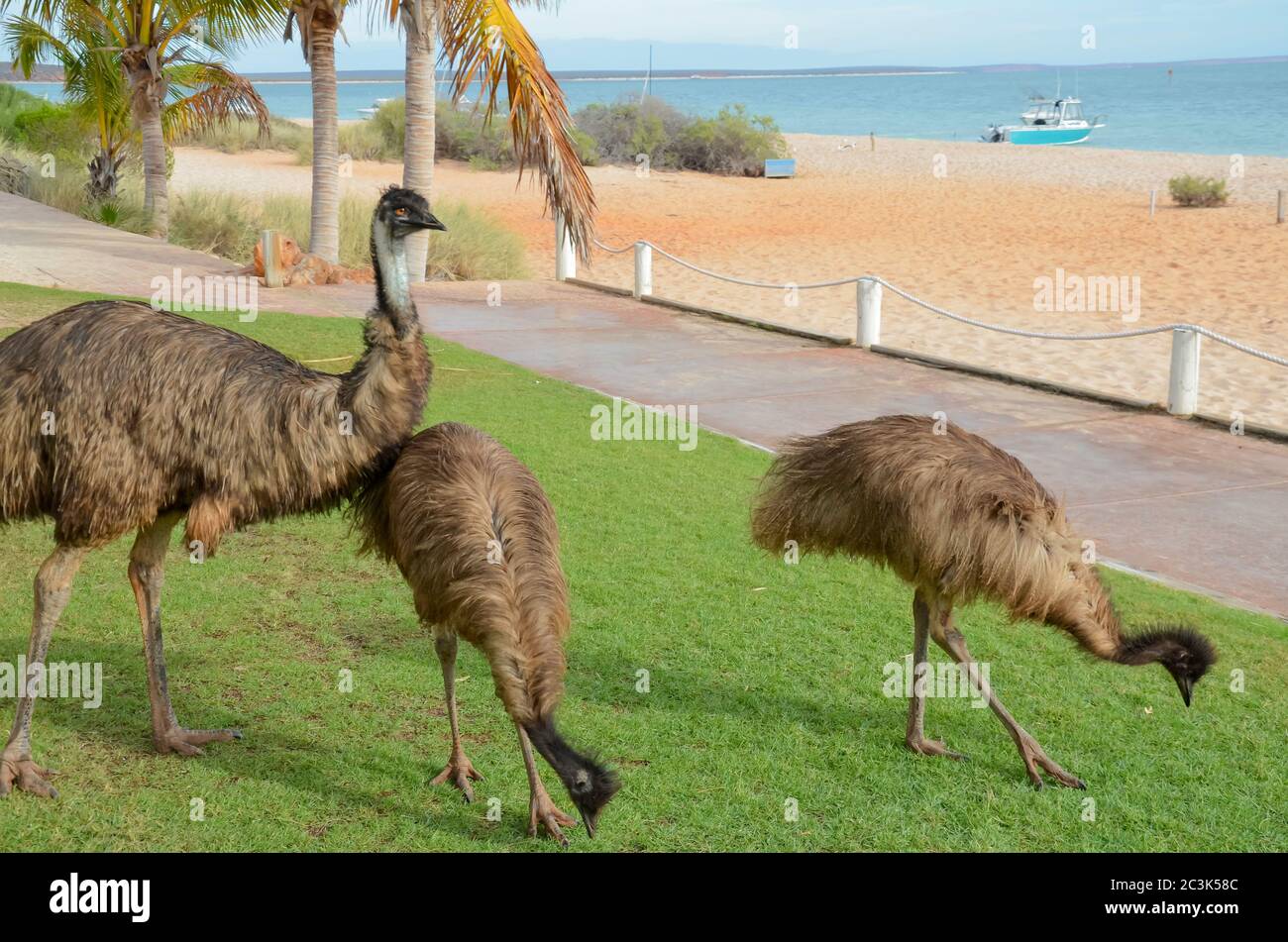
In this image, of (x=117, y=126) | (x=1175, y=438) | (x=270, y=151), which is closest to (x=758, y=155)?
(x=270, y=151)

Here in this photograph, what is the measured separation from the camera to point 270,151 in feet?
166

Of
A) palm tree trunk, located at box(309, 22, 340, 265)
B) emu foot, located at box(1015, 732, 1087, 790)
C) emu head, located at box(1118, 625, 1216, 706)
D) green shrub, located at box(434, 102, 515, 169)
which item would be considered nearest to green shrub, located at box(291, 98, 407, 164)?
green shrub, located at box(434, 102, 515, 169)

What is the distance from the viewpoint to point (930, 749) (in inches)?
207

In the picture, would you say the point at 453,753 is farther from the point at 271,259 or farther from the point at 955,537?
the point at 271,259

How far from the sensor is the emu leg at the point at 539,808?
446cm

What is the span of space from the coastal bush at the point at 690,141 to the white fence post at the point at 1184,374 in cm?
3441

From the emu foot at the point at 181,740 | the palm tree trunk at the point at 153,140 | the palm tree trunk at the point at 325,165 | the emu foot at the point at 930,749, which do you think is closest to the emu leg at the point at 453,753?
the emu foot at the point at 181,740

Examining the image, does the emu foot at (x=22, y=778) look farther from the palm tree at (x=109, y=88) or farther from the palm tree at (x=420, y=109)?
the palm tree at (x=109, y=88)

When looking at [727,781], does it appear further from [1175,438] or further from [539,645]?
[1175,438]

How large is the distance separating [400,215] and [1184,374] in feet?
27.3

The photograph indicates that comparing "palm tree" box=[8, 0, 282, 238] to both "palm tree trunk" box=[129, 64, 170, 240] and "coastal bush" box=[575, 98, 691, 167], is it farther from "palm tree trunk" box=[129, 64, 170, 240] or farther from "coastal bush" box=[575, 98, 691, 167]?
"coastal bush" box=[575, 98, 691, 167]

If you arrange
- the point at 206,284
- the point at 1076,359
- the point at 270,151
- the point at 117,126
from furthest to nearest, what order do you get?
the point at 270,151 → the point at 117,126 → the point at 206,284 → the point at 1076,359

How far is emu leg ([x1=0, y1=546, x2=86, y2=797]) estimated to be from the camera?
4.67m

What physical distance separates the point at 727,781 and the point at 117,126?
71.5 feet
